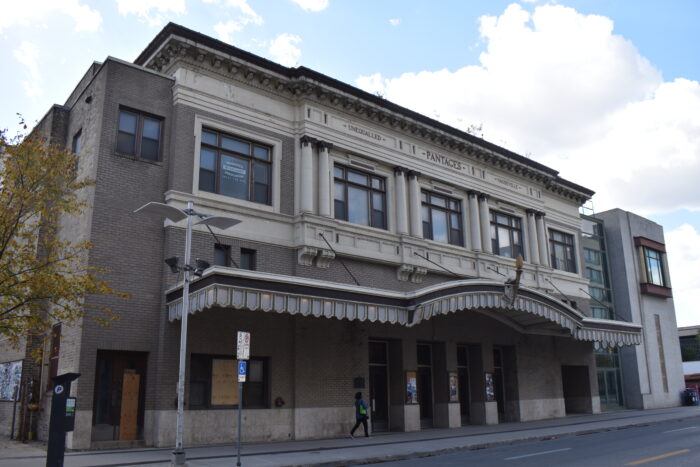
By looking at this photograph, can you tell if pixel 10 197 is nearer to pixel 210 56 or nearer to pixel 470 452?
pixel 210 56

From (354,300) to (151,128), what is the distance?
888 cm

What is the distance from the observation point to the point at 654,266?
43875 millimetres

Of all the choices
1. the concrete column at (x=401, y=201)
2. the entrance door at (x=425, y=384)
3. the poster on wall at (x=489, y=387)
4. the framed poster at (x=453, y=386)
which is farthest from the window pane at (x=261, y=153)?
the poster on wall at (x=489, y=387)

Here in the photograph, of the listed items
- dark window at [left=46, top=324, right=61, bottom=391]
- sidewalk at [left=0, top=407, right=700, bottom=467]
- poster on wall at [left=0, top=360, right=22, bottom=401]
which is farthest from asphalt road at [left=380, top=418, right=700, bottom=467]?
poster on wall at [left=0, top=360, right=22, bottom=401]

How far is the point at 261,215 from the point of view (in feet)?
73.3

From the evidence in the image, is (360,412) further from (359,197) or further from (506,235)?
(506,235)

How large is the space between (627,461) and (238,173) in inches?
591

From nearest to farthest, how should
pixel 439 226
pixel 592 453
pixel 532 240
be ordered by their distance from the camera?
pixel 592 453 < pixel 439 226 < pixel 532 240

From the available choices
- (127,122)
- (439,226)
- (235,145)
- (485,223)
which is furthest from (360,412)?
(485,223)

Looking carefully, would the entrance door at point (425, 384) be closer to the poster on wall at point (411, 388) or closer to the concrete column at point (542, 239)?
the poster on wall at point (411, 388)

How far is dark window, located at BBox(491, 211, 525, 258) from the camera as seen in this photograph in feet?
104

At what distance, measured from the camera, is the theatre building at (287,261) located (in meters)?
19.0

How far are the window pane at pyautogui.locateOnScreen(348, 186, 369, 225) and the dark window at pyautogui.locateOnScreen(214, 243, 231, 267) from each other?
581 cm

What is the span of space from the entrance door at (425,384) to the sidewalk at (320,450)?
2250 mm
